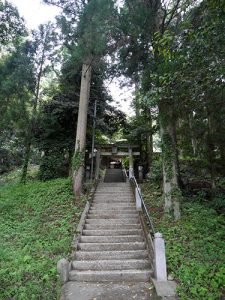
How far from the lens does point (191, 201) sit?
9234 mm

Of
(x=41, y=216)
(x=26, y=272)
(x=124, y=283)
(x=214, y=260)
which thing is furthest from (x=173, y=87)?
(x=41, y=216)

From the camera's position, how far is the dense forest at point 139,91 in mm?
5301

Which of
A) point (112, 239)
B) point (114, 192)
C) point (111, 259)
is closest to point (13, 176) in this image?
point (114, 192)

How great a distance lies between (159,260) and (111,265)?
1312 mm

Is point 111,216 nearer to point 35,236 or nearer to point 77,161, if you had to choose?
point 35,236

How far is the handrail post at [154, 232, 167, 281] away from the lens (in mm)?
5266

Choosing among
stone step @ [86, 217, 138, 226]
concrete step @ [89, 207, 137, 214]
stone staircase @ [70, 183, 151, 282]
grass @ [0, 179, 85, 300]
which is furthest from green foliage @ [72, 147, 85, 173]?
stone step @ [86, 217, 138, 226]

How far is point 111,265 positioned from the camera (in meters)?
6.03

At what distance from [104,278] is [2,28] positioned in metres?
14.4

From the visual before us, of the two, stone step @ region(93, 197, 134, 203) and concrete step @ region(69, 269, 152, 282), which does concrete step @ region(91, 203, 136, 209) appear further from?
concrete step @ region(69, 269, 152, 282)

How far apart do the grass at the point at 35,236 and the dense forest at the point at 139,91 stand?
857 mm

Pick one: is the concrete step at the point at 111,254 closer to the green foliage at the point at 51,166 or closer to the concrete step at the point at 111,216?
the concrete step at the point at 111,216

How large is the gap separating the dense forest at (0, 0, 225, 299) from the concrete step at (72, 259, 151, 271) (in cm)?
86

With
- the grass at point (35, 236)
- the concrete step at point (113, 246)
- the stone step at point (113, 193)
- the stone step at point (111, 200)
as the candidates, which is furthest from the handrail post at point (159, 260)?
the stone step at point (113, 193)
